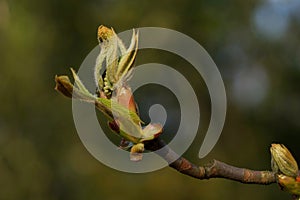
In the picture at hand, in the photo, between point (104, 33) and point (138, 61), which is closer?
point (104, 33)

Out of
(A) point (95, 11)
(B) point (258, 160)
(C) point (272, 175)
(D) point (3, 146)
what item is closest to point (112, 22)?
(A) point (95, 11)

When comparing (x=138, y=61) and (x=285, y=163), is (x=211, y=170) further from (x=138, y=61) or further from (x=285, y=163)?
(x=138, y=61)

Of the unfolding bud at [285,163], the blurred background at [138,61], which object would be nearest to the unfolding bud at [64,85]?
the unfolding bud at [285,163]

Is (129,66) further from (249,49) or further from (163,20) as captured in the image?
(249,49)

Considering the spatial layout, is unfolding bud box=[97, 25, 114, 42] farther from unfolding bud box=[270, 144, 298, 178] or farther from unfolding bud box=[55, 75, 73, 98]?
unfolding bud box=[270, 144, 298, 178]

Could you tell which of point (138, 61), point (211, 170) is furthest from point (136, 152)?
point (138, 61)

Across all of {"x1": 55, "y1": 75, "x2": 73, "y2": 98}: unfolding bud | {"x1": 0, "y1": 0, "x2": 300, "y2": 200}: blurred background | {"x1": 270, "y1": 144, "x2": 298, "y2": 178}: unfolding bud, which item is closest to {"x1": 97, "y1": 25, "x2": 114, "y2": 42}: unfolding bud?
{"x1": 55, "y1": 75, "x2": 73, "y2": 98}: unfolding bud

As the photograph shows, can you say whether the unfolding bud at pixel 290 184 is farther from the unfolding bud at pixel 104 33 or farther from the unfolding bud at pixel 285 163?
the unfolding bud at pixel 104 33

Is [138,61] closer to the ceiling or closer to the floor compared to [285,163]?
closer to the ceiling
